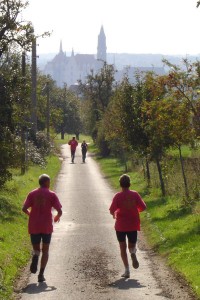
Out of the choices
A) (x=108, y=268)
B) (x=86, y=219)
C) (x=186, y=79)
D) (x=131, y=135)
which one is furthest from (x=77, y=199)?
(x=108, y=268)

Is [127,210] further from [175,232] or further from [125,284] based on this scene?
[175,232]

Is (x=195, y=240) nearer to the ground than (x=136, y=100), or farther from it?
nearer to the ground

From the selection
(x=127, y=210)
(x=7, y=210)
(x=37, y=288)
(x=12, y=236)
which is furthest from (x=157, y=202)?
(x=37, y=288)

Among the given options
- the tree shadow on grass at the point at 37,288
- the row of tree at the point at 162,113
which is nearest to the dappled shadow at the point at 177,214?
the row of tree at the point at 162,113

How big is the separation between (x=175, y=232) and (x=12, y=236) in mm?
3848

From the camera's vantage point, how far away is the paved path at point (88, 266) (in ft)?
34.3

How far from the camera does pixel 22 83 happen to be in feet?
70.6

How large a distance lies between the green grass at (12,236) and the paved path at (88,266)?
16.0 inches

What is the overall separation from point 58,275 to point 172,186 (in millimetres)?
14392

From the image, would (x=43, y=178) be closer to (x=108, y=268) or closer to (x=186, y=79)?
(x=108, y=268)

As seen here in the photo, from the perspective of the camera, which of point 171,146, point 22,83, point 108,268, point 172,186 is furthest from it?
point 172,186

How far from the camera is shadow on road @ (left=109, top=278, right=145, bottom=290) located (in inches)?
428

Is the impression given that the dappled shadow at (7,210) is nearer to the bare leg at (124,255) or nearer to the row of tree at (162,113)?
the row of tree at (162,113)

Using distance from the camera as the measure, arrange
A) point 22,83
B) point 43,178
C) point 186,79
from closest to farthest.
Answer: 1. point 43,178
2. point 186,79
3. point 22,83
